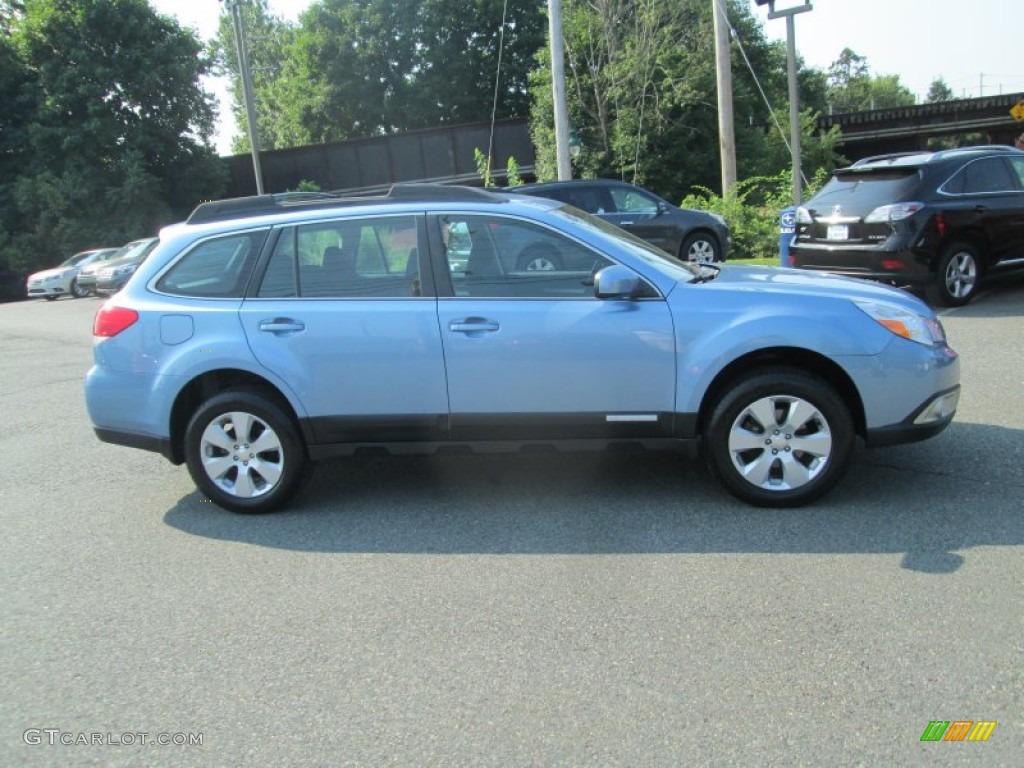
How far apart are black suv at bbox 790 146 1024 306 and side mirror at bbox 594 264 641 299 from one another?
19.9 ft

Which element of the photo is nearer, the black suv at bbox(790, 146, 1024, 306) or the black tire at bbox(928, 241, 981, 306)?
the black suv at bbox(790, 146, 1024, 306)

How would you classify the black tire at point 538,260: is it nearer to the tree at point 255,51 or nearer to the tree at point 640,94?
the tree at point 640,94

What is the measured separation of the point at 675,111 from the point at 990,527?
28.0 m

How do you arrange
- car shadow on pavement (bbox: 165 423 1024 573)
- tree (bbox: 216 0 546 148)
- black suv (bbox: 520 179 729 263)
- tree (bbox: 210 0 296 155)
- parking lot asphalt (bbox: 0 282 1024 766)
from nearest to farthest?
1. parking lot asphalt (bbox: 0 282 1024 766)
2. car shadow on pavement (bbox: 165 423 1024 573)
3. black suv (bbox: 520 179 729 263)
4. tree (bbox: 216 0 546 148)
5. tree (bbox: 210 0 296 155)

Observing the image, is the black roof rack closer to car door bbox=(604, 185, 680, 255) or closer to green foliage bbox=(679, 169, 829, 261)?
car door bbox=(604, 185, 680, 255)

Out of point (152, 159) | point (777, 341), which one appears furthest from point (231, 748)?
point (152, 159)

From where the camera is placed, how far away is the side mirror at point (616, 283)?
4609 mm

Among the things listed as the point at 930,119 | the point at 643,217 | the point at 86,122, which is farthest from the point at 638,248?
the point at 930,119

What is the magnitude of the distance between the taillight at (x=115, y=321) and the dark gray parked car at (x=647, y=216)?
374 inches

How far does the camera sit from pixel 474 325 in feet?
15.6

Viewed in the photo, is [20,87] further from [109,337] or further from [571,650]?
[571,650]

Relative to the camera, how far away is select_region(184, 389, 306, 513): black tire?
4.96 m

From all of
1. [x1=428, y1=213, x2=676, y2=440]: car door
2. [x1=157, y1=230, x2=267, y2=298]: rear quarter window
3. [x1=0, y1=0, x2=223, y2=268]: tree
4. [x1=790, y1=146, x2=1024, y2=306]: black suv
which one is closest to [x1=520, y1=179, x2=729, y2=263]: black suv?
[x1=790, y1=146, x2=1024, y2=306]: black suv

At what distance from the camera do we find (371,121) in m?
51.2
